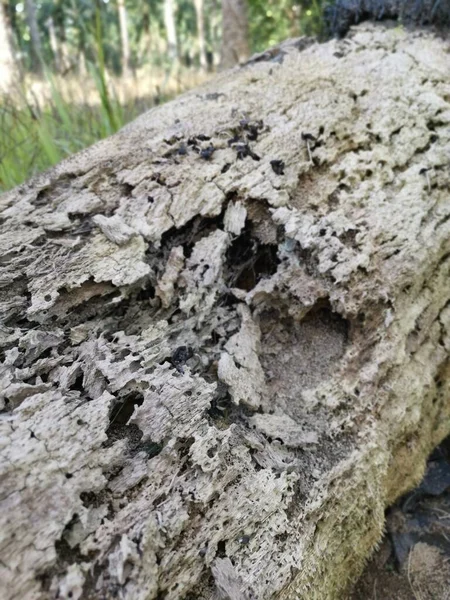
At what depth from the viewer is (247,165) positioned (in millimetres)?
1722

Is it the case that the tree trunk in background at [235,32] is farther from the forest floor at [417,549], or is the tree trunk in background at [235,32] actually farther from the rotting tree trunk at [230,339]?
the forest floor at [417,549]

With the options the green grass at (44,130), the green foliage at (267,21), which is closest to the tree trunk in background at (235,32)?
the green foliage at (267,21)

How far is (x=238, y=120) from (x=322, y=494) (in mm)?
1429

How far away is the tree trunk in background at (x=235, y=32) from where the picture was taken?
527 cm

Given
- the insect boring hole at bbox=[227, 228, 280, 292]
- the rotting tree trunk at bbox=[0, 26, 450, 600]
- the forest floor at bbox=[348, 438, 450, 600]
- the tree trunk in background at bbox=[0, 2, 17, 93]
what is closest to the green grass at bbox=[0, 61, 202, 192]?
the tree trunk in background at bbox=[0, 2, 17, 93]

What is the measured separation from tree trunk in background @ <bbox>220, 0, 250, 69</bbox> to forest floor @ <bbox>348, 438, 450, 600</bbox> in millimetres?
4905

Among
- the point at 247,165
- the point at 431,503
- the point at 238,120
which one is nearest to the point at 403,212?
the point at 247,165

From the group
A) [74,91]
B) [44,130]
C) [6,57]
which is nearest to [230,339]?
[44,130]

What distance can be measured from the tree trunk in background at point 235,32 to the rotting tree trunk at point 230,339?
3620 mm

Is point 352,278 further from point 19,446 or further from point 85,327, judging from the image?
point 19,446

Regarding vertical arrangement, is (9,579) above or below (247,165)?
below

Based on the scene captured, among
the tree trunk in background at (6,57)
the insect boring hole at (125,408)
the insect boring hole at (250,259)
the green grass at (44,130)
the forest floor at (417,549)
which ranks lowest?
the forest floor at (417,549)

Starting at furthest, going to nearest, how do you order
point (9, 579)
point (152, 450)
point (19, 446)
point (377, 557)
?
point (377, 557) < point (152, 450) < point (19, 446) < point (9, 579)

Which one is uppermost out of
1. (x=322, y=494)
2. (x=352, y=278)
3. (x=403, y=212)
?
(x=403, y=212)
